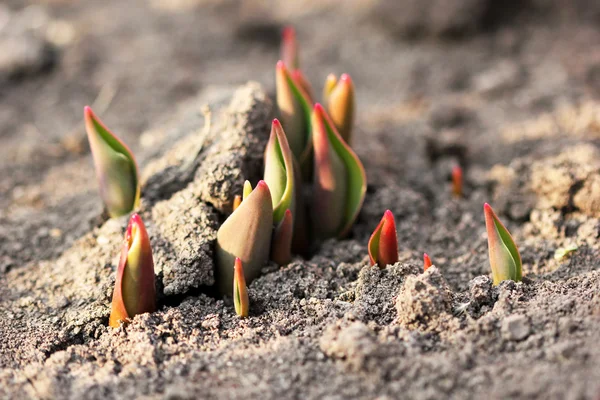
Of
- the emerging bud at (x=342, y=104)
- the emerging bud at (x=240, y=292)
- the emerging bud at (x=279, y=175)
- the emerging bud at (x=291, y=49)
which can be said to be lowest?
the emerging bud at (x=240, y=292)

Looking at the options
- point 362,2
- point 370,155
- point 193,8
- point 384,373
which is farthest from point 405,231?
point 193,8

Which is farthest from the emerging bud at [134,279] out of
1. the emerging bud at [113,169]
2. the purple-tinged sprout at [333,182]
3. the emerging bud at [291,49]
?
the emerging bud at [291,49]

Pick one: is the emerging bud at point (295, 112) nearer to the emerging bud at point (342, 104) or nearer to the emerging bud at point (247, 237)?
the emerging bud at point (342, 104)

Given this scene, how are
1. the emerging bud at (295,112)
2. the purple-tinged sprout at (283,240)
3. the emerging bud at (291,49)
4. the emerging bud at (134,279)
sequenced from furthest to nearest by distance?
the emerging bud at (291,49)
the emerging bud at (295,112)
the purple-tinged sprout at (283,240)
the emerging bud at (134,279)

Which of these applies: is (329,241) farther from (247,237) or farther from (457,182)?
(457,182)

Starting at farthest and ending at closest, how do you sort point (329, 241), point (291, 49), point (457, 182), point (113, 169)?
point (291, 49) → point (457, 182) → point (329, 241) → point (113, 169)

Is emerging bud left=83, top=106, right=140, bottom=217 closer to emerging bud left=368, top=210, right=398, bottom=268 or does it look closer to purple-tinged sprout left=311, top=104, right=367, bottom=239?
purple-tinged sprout left=311, top=104, right=367, bottom=239

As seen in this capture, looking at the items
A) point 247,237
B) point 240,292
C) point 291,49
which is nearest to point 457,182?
point 291,49
